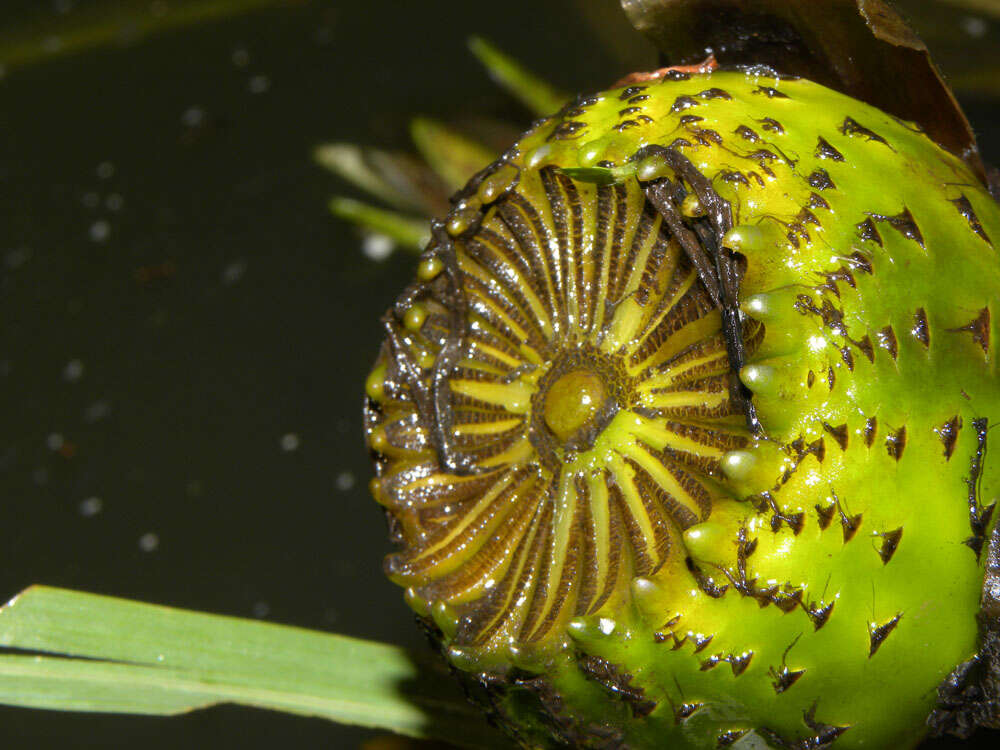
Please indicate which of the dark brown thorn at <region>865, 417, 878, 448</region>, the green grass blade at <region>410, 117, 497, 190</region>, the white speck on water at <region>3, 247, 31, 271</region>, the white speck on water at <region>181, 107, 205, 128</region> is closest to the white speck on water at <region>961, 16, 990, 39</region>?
the green grass blade at <region>410, 117, 497, 190</region>

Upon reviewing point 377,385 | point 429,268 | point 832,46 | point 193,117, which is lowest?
point 193,117

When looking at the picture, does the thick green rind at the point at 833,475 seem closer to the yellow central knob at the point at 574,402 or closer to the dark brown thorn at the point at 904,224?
the dark brown thorn at the point at 904,224

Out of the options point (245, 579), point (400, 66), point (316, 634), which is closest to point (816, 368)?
point (316, 634)

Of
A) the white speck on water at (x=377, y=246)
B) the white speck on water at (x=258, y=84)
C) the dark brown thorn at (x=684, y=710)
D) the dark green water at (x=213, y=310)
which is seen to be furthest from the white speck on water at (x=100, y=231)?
the dark brown thorn at (x=684, y=710)

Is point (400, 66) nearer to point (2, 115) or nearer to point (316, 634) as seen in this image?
point (2, 115)

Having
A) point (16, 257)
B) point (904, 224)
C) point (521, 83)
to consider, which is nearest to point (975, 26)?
point (521, 83)

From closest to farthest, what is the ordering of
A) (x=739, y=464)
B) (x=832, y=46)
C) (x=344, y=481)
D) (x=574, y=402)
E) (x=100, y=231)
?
(x=739, y=464)
(x=574, y=402)
(x=832, y=46)
(x=344, y=481)
(x=100, y=231)

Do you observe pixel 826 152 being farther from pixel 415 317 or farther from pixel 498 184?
pixel 415 317
